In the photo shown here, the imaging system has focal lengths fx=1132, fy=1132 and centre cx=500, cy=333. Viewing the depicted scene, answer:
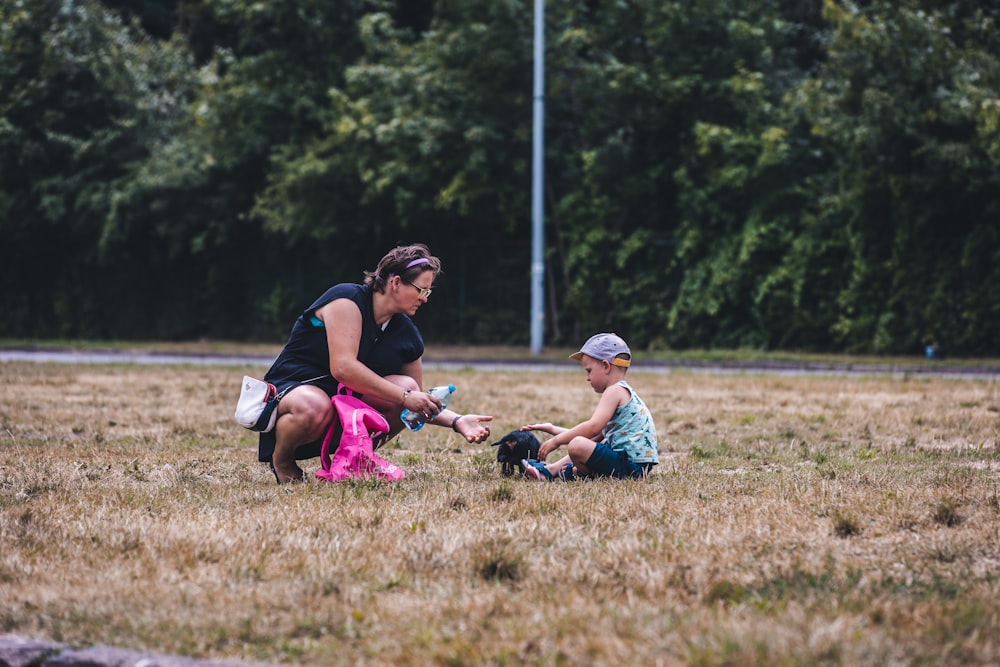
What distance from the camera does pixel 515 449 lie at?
6.59 meters

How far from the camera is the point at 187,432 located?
29.3ft

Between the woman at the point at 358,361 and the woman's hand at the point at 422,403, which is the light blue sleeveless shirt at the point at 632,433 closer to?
the woman at the point at 358,361

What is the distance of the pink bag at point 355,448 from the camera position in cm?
624

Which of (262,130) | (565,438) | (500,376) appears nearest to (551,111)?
(262,130)

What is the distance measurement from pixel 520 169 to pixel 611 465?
16766 mm

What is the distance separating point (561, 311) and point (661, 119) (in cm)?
444

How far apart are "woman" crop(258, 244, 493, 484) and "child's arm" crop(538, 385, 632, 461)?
44 cm

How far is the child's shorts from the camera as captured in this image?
6484 mm

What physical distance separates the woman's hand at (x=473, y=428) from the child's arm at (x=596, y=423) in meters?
0.42

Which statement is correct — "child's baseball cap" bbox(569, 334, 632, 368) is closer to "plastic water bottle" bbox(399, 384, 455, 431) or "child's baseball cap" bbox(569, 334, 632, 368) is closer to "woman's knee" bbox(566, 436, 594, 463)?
"woman's knee" bbox(566, 436, 594, 463)

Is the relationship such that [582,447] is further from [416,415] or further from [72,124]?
[72,124]

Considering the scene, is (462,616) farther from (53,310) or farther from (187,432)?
(53,310)

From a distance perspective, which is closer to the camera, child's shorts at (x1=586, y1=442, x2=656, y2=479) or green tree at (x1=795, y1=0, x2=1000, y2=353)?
child's shorts at (x1=586, y1=442, x2=656, y2=479)

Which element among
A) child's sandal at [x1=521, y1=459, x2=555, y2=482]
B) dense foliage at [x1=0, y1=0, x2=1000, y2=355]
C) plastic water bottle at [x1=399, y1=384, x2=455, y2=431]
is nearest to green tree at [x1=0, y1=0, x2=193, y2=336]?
dense foliage at [x1=0, y1=0, x2=1000, y2=355]
